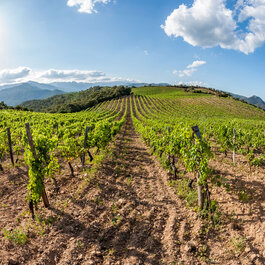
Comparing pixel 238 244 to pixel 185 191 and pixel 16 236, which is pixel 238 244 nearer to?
pixel 185 191

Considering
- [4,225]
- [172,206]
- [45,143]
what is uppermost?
[45,143]

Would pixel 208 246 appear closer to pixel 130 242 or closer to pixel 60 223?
pixel 130 242

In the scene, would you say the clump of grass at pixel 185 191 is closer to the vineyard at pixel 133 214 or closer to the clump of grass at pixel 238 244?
the vineyard at pixel 133 214

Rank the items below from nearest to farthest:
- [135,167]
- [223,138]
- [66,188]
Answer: [66,188] < [135,167] < [223,138]

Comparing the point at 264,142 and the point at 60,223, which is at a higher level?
the point at 264,142

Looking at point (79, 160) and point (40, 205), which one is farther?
point (79, 160)

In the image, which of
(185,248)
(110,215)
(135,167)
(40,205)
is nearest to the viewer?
(185,248)

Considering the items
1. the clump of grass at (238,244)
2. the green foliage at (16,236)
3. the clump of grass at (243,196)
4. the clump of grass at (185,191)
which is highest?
the clump of grass at (243,196)

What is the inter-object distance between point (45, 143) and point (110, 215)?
3723 mm

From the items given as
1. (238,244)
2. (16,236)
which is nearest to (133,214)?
(238,244)

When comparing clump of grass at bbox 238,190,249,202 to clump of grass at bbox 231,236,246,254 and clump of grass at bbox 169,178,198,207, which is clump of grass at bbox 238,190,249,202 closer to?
clump of grass at bbox 169,178,198,207

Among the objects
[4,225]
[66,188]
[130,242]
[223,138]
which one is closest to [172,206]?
[130,242]

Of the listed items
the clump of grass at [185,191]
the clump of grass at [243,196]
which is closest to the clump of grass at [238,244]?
the clump of grass at [185,191]

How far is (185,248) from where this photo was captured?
455 centimetres
